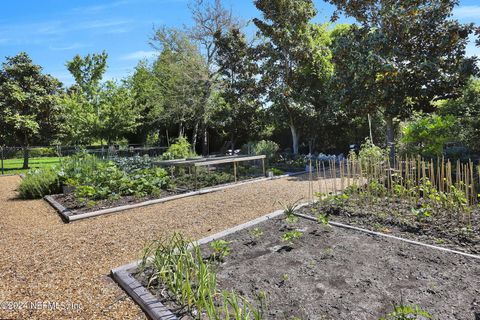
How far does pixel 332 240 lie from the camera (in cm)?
368

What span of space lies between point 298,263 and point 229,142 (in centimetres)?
1639

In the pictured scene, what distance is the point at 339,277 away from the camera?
2787 mm

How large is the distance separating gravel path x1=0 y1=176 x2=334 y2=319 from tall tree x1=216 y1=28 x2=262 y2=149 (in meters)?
9.28

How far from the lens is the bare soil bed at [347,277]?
2.34 meters

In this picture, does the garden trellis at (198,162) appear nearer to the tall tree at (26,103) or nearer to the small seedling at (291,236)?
the small seedling at (291,236)

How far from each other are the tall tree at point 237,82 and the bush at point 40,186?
10.1m

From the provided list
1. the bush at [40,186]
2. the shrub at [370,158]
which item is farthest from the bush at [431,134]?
the bush at [40,186]

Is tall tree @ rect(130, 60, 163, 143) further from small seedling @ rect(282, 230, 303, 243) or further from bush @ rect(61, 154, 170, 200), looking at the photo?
small seedling @ rect(282, 230, 303, 243)

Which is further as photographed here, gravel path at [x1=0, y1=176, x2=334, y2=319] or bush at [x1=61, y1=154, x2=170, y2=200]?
bush at [x1=61, y1=154, x2=170, y2=200]

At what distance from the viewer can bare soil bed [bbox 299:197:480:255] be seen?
3.58m

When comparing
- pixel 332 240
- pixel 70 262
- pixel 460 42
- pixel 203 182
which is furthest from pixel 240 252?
pixel 460 42

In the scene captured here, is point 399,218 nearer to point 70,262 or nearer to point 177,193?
point 70,262

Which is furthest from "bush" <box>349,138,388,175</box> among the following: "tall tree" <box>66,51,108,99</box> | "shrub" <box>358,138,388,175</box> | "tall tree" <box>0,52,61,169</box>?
"tall tree" <box>66,51,108,99</box>

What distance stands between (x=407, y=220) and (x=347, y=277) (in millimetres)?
1903
